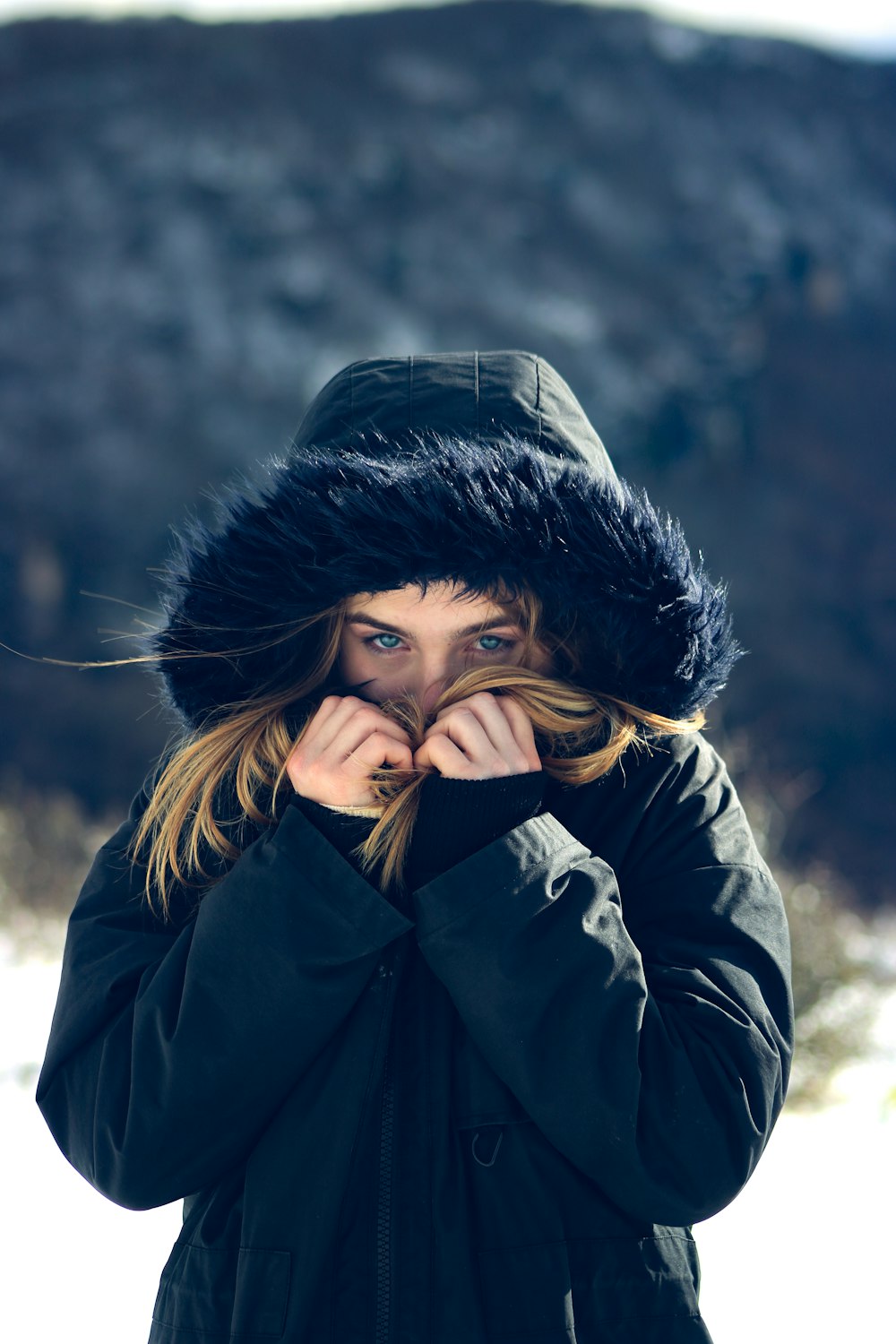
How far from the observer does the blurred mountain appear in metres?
15.8

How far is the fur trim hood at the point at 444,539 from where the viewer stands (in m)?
1.50

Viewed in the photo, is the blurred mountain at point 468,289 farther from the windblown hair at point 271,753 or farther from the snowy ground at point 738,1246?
the windblown hair at point 271,753

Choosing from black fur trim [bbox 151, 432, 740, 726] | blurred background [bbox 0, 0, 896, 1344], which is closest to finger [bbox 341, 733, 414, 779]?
black fur trim [bbox 151, 432, 740, 726]

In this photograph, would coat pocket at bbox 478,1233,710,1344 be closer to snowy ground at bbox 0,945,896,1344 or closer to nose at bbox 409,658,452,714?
nose at bbox 409,658,452,714

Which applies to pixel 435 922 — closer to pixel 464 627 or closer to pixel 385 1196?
pixel 385 1196

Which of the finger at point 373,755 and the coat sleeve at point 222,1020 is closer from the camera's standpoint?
the coat sleeve at point 222,1020

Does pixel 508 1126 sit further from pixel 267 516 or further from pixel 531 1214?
pixel 267 516

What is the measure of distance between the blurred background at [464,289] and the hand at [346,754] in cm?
1156

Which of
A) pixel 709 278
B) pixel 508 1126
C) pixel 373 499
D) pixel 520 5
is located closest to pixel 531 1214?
pixel 508 1126

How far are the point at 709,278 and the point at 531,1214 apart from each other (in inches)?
767

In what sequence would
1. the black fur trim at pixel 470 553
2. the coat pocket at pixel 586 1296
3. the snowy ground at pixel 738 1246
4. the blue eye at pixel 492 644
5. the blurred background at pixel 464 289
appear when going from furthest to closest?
the blurred background at pixel 464 289
the snowy ground at pixel 738 1246
the blue eye at pixel 492 644
the black fur trim at pixel 470 553
the coat pocket at pixel 586 1296

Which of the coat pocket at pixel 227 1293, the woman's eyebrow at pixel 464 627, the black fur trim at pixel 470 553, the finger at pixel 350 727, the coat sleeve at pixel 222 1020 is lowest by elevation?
the coat pocket at pixel 227 1293

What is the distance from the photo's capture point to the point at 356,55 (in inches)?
819

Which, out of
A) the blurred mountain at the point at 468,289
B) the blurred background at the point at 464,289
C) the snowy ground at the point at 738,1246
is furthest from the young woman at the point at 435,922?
the blurred mountain at the point at 468,289
